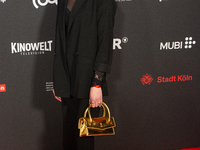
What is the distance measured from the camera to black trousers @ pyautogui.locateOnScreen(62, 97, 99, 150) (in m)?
1.34

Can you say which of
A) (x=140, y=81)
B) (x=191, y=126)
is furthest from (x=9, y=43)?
(x=191, y=126)

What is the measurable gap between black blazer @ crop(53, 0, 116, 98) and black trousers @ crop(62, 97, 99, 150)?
106 mm

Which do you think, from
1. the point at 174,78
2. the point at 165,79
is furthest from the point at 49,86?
the point at 174,78

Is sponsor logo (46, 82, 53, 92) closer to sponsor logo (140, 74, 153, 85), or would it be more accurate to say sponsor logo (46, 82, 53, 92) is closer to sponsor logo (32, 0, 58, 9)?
sponsor logo (32, 0, 58, 9)

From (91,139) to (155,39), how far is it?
1.23 meters

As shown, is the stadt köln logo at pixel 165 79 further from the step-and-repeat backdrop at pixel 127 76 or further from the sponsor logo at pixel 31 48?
the sponsor logo at pixel 31 48

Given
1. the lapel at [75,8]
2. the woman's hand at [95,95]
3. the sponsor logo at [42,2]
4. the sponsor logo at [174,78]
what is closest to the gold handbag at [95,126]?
the woman's hand at [95,95]

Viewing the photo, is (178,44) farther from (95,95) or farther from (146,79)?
(95,95)

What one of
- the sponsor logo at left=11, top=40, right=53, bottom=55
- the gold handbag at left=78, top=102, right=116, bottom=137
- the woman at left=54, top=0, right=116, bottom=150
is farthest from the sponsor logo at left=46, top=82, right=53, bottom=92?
the gold handbag at left=78, top=102, right=116, bottom=137

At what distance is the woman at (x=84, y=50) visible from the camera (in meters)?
1.20

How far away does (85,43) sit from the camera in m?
1.23

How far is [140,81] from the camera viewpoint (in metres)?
2.06

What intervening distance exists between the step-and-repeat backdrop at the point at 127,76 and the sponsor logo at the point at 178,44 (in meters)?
0.01

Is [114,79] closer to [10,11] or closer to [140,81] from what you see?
[140,81]
